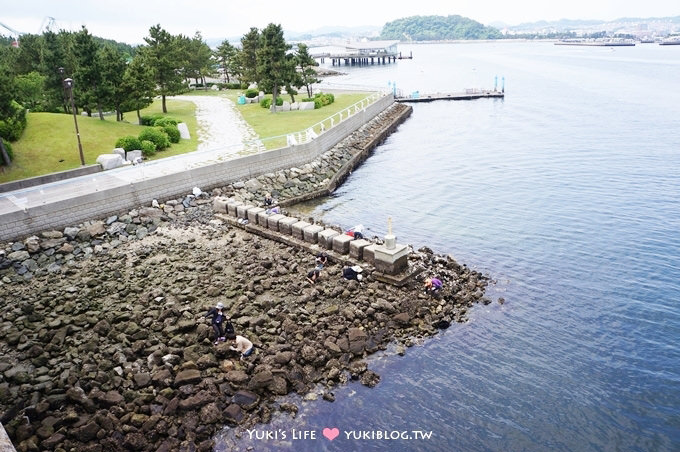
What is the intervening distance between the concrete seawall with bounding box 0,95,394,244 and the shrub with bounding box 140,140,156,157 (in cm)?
334

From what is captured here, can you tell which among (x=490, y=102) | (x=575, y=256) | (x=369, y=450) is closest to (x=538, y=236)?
(x=575, y=256)

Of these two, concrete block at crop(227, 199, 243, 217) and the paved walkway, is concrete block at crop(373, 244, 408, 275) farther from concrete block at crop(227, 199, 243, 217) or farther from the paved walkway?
the paved walkway

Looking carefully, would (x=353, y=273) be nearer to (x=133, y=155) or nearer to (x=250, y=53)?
(x=133, y=155)

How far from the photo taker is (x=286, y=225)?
73.7ft

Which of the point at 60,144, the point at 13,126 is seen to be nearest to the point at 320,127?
the point at 60,144

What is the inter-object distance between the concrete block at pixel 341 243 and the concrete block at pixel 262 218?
4.46 meters

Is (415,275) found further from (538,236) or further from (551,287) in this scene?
(538,236)

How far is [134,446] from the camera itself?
37.8 feet

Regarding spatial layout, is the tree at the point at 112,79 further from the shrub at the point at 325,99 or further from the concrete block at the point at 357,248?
the concrete block at the point at 357,248

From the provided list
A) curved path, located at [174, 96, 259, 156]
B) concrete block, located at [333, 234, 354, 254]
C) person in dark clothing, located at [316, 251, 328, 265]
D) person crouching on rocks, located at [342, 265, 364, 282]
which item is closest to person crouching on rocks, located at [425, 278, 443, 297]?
person crouching on rocks, located at [342, 265, 364, 282]

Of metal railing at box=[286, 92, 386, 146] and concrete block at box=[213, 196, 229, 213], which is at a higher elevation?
metal railing at box=[286, 92, 386, 146]

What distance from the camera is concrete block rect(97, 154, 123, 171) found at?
93.9 feet

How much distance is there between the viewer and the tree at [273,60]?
48.8m

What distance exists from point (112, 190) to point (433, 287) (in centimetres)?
1647
